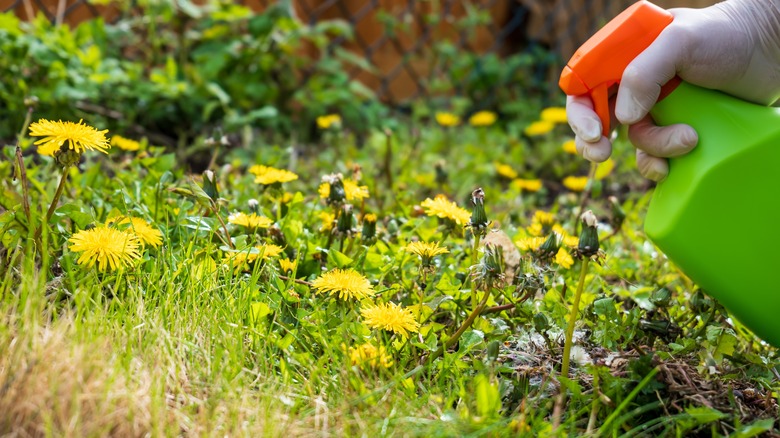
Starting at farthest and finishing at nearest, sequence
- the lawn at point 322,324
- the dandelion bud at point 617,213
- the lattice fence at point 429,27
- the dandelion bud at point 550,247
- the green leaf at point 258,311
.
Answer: the lattice fence at point 429,27 → the dandelion bud at point 617,213 → the dandelion bud at point 550,247 → the green leaf at point 258,311 → the lawn at point 322,324

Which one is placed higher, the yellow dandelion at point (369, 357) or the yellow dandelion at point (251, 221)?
the yellow dandelion at point (251, 221)

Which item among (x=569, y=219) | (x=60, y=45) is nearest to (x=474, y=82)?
(x=569, y=219)

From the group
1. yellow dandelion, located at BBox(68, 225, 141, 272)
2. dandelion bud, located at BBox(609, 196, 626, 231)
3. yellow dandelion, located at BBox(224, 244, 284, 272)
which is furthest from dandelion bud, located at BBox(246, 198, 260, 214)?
dandelion bud, located at BBox(609, 196, 626, 231)

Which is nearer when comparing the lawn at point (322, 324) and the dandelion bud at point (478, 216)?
the lawn at point (322, 324)

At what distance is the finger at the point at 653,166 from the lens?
4.23 ft

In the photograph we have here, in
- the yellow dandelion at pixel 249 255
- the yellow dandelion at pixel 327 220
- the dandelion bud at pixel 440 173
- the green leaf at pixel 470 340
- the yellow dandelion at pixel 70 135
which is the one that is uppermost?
the yellow dandelion at pixel 70 135

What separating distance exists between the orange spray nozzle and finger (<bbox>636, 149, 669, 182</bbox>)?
0.14 meters

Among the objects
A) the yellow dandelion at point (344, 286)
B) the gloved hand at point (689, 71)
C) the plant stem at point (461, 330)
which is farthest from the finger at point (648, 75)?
the yellow dandelion at point (344, 286)

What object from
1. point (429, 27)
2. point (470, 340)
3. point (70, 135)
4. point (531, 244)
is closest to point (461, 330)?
point (470, 340)

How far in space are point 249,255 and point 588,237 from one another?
21.4 inches

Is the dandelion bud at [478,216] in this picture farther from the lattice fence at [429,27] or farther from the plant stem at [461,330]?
the lattice fence at [429,27]

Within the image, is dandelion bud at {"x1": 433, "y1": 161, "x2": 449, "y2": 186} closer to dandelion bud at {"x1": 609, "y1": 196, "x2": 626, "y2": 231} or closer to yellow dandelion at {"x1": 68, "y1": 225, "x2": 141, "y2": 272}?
dandelion bud at {"x1": 609, "y1": 196, "x2": 626, "y2": 231}

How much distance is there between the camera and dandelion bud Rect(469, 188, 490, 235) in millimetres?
1242

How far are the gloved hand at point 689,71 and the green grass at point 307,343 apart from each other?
246mm
